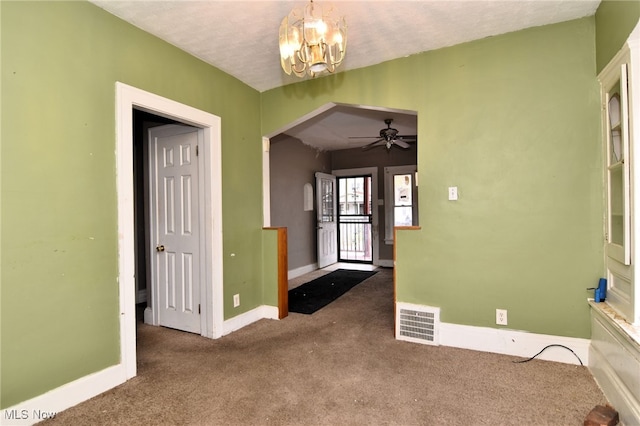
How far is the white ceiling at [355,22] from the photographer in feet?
7.04

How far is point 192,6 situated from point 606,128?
290 cm

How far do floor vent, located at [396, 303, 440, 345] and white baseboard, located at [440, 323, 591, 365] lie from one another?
0.24 feet

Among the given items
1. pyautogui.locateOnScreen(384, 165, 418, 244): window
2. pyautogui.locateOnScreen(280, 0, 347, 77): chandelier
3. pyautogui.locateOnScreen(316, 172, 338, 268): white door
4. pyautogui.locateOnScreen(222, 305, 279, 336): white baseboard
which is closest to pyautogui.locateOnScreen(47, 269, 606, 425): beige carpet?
pyautogui.locateOnScreen(222, 305, 279, 336): white baseboard

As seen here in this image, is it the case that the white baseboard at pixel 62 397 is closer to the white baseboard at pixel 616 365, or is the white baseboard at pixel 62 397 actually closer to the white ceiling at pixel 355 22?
the white ceiling at pixel 355 22

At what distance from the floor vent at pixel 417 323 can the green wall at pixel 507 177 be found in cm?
9

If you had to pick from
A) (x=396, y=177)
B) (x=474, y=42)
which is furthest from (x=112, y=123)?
(x=396, y=177)

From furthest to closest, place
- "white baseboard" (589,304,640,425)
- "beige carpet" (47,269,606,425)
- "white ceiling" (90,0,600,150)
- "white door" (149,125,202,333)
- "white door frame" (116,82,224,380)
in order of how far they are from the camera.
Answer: "white door" (149,125,202,333), "white door frame" (116,82,224,380), "white ceiling" (90,0,600,150), "beige carpet" (47,269,606,425), "white baseboard" (589,304,640,425)

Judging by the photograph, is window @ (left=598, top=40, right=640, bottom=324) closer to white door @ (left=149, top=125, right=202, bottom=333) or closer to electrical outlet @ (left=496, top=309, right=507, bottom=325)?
electrical outlet @ (left=496, top=309, right=507, bottom=325)

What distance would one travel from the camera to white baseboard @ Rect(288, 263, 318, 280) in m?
5.73

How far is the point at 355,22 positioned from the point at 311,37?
822mm

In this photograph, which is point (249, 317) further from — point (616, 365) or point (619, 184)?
point (619, 184)

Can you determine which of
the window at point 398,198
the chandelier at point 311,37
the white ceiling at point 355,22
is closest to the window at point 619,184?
the white ceiling at point 355,22

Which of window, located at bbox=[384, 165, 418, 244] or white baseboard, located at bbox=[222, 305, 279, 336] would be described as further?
window, located at bbox=[384, 165, 418, 244]

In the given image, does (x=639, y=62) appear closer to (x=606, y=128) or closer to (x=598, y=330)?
(x=606, y=128)
